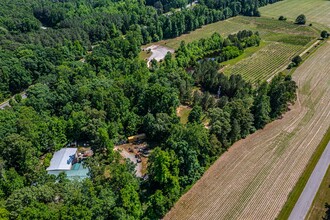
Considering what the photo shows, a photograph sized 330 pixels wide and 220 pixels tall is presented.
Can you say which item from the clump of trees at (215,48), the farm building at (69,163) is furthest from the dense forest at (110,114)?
the farm building at (69,163)

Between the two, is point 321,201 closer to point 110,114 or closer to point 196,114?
point 196,114

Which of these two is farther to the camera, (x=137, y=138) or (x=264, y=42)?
(x=264, y=42)

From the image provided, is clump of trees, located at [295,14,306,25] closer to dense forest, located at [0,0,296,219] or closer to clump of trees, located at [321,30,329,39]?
clump of trees, located at [321,30,329,39]

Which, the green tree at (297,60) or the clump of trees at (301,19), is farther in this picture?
the clump of trees at (301,19)

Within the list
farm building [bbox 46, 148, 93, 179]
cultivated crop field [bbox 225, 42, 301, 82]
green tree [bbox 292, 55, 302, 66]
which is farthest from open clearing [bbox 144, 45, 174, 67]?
farm building [bbox 46, 148, 93, 179]

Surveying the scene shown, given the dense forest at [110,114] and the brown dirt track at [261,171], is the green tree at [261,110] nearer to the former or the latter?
the dense forest at [110,114]

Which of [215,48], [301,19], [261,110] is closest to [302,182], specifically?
[261,110]
